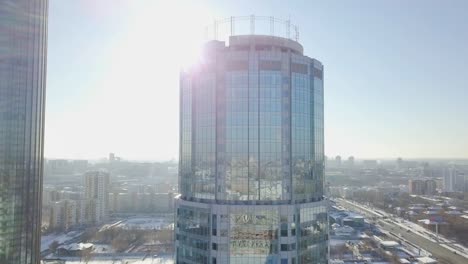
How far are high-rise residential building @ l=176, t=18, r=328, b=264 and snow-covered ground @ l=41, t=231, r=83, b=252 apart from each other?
98679mm

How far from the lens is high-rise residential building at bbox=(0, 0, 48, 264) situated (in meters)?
66.9

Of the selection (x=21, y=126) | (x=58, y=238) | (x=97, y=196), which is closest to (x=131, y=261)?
(x=58, y=238)

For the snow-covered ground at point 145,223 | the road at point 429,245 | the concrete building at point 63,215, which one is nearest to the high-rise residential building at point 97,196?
the concrete building at point 63,215

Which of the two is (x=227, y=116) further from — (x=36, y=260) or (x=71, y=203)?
(x=71, y=203)

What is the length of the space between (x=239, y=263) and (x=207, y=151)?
12.8m

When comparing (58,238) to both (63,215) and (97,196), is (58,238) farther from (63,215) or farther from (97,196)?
(97,196)

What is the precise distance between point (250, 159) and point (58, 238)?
379ft

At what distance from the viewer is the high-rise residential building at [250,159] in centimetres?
4338

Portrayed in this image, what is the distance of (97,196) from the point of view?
170m

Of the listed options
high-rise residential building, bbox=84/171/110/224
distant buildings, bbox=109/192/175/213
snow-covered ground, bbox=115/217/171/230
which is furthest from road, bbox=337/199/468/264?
high-rise residential building, bbox=84/171/110/224

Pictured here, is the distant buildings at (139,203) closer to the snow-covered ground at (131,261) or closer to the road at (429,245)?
the snow-covered ground at (131,261)

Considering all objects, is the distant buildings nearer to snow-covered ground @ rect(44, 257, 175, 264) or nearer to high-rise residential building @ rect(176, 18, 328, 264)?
snow-covered ground @ rect(44, 257, 175, 264)

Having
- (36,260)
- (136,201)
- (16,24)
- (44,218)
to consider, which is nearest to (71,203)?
(44,218)

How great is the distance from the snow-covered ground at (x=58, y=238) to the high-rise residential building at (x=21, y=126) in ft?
197
